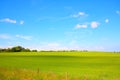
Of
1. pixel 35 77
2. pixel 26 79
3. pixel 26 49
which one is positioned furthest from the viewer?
pixel 26 49

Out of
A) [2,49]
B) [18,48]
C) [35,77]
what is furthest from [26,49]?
[35,77]

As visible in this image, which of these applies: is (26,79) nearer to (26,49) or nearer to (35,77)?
(35,77)

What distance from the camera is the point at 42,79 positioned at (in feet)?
61.9

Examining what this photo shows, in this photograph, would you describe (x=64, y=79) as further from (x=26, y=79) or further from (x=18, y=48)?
(x=18, y=48)

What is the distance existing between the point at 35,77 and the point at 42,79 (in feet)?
3.26

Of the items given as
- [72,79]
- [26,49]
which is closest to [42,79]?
[72,79]

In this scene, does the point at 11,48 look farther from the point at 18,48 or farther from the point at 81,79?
the point at 81,79

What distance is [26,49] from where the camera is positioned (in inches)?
5049

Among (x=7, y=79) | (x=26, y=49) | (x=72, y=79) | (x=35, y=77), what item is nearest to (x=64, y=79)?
(x=72, y=79)

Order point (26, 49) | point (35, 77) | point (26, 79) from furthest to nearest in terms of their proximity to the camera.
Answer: point (26, 49), point (35, 77), point (26, 79)

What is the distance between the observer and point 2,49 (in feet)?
421

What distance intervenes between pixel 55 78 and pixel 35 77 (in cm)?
186

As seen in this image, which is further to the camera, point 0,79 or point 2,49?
point 2,49

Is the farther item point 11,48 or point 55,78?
point 11,48
